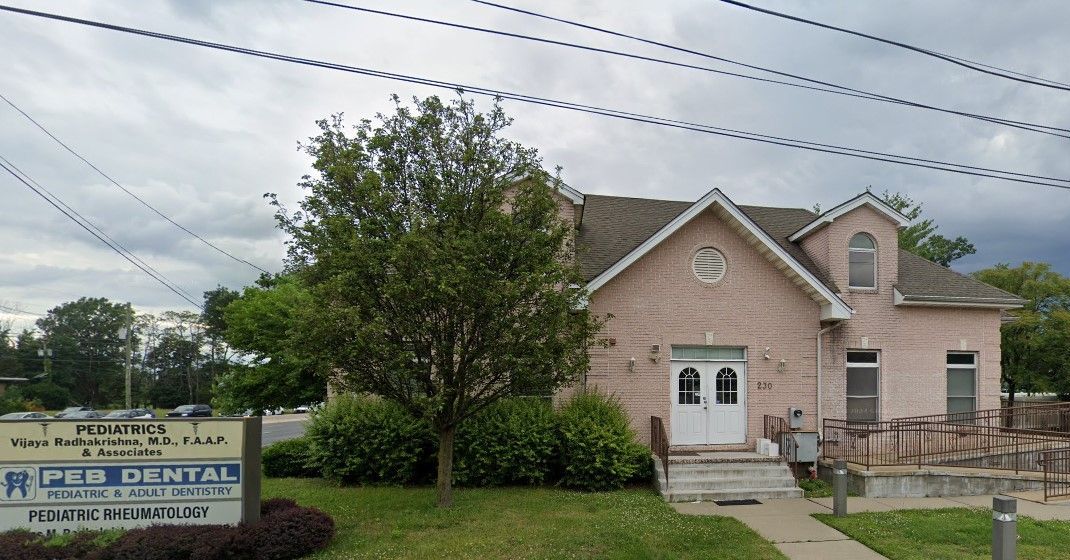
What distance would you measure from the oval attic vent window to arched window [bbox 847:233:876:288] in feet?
12.2

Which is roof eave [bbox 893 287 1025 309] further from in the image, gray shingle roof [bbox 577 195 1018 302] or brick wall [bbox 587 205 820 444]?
brick wall [bbox 587 205 820 444]

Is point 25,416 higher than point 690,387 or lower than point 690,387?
lower

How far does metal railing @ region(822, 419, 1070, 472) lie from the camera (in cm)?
1339

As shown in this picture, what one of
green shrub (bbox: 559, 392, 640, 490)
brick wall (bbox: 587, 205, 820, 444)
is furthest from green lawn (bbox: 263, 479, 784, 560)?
brick wall (bbox: 587, 205, 820, 444)

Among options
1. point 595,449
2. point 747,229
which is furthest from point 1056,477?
point 595,449

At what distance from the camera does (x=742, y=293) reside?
14.4 metres

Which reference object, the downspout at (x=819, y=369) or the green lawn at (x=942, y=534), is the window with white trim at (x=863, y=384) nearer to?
the downspout at (x=819, y=369)

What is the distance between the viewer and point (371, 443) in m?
12.4

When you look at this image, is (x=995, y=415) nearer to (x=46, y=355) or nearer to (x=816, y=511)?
(x=816, y=511)

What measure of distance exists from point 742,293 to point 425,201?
26.7ft

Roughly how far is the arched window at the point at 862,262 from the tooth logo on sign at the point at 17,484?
1643 centimetres

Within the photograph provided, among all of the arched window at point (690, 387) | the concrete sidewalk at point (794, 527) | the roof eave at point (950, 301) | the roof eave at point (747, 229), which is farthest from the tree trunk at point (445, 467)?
the roof eave at point (950, 301)

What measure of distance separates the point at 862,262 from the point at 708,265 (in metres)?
4.48

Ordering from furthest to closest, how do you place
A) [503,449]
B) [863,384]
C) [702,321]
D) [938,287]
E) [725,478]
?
1. [938,287]
2. [863,384]
3. [702,321]
4. [725,478]
5. [503,449]
